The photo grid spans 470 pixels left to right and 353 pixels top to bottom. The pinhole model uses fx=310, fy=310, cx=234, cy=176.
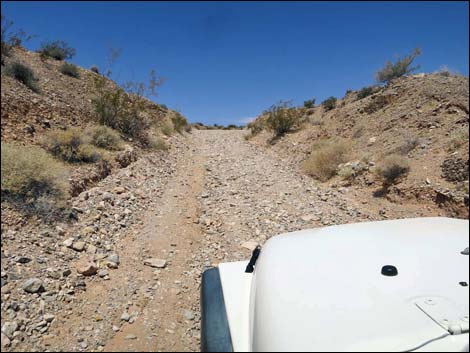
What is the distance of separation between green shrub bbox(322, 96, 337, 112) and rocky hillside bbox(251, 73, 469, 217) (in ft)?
9.18

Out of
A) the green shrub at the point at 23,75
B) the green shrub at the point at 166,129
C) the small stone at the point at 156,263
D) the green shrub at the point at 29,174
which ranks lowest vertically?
the small stone at the point at 156,263

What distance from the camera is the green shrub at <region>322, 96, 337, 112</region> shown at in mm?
17156

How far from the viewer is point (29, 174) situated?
4.32m

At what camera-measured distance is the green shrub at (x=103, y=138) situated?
7.41 meters

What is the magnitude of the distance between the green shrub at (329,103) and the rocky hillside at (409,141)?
2797 mm

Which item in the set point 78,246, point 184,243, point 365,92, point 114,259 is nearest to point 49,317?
point 114,259

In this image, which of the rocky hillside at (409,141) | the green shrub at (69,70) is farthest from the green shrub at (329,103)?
the green shrub at (69,70)

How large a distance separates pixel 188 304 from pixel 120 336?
0.88 metres

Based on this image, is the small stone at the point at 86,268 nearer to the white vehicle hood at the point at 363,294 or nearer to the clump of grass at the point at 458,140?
the white vehicle hood at the point at 363,294

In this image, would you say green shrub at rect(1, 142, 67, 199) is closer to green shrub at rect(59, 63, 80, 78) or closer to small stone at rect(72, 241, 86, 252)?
small stone at rect(72, 241, 86, 252)

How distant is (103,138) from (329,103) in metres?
13.5

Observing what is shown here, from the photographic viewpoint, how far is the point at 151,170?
782 cm

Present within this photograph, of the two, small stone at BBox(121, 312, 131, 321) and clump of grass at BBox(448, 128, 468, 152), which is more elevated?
clump of grass at BBox(448, 128, 468, 152)

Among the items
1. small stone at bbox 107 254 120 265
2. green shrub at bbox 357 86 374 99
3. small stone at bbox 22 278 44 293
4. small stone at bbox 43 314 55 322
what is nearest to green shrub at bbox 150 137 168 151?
small stone at bbox 107 254 120 265
